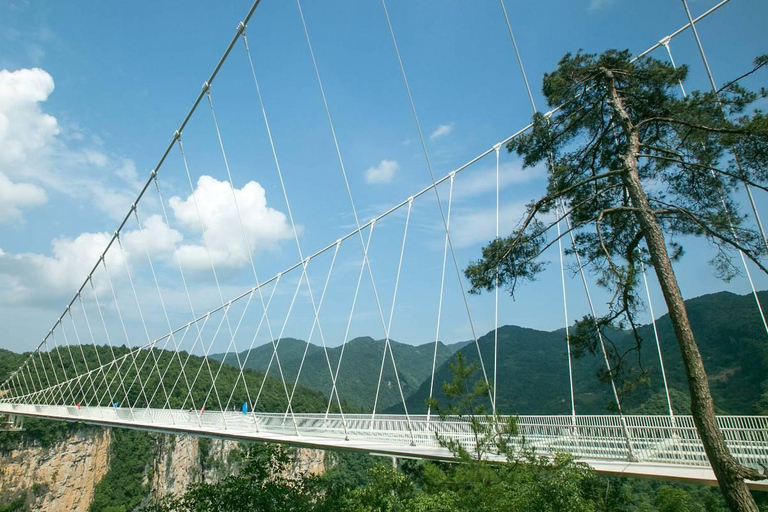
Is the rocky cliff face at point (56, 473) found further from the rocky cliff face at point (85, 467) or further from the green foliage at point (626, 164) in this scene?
the green foliage at point (626, 164)

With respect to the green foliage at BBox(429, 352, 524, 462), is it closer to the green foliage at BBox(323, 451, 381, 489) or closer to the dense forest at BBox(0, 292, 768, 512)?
the dense forest at BBox(0, 292, 768, 512)

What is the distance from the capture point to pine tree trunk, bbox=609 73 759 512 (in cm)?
464

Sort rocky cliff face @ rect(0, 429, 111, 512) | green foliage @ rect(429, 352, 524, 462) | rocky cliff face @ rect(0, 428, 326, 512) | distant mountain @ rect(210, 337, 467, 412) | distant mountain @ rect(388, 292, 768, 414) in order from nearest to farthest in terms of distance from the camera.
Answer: green foliage @ rect(429, 352, 524, 462) < distant mountain @ rect(388, 292, 768, 414) < rocky cliff face @ rect(0, 429, 111, 512) < rocky cliff face @ rect(0, 428, 326, 512) < distant mountain @ rect(210, 337, 467, 412)

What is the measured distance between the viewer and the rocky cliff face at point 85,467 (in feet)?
149

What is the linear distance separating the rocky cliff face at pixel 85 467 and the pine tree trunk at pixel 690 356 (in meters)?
42.9

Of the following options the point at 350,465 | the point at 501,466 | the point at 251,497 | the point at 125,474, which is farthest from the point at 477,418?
the point at 125,474

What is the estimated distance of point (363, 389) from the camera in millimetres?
106000

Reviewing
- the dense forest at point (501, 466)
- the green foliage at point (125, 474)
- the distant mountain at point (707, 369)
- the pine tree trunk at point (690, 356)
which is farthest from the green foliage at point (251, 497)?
the green foliage at point (125, 474)

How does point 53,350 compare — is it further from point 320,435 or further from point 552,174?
point 552,174

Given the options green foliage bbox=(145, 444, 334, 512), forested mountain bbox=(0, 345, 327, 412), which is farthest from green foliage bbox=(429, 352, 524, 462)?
→ forested mountain bbox=(0, 345, 327, 412)

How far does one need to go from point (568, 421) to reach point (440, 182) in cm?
876

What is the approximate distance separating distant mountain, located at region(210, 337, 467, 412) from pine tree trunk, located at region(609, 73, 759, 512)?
80.5 metres

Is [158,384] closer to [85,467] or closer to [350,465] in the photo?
[85,467]

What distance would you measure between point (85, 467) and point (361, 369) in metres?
74.7
